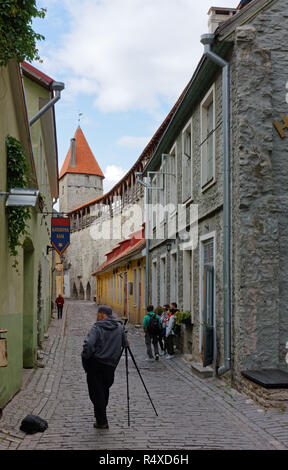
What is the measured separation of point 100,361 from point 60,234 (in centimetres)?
1335

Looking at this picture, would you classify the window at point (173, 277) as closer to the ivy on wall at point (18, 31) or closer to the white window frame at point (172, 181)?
the white window frame at point (172, 181)

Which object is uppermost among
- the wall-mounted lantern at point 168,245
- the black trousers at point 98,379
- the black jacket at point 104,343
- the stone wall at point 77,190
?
the stone wall at point 77,190

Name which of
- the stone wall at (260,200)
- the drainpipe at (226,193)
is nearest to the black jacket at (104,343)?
the stone wall at (260,200)

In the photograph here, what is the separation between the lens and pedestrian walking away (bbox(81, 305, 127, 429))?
22.7 ft

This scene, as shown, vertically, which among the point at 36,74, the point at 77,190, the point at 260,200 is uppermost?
the point at 77,190

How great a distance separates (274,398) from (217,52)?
5689 mm

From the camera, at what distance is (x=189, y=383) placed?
10539 millimetres

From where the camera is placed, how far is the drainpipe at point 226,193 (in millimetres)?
9719

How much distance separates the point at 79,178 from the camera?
79.7m

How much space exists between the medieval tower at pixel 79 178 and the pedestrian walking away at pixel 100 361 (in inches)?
2801

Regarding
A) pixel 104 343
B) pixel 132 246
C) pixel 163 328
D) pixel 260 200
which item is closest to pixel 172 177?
pixel 163 328

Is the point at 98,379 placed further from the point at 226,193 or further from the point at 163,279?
the point at 163,279

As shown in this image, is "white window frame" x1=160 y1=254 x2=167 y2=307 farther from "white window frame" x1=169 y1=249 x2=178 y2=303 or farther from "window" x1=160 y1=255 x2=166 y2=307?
"white window frame" x1=169 y1=249 x2=178 y2=303
